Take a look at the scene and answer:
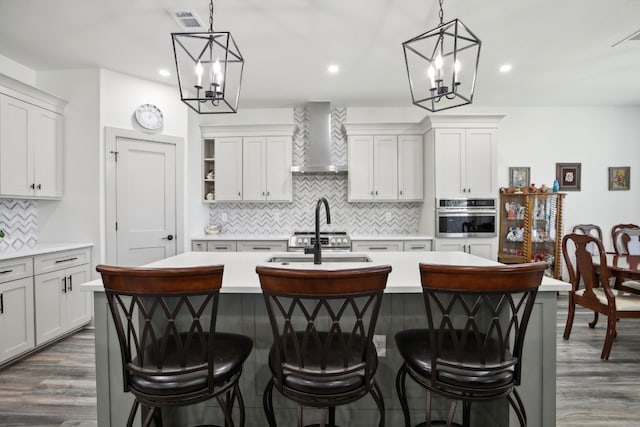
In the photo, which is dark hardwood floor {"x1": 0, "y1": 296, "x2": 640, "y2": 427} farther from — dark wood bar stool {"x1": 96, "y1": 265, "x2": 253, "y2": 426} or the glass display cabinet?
the glass display cabinet

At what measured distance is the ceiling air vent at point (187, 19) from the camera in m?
2.51

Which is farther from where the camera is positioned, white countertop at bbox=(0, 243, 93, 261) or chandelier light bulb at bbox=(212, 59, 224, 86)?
white countertop at bbox=(0, 243, 93, 261)

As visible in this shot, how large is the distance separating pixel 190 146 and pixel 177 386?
3806 mm

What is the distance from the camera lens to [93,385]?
2350mm

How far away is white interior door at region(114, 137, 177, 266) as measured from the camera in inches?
144

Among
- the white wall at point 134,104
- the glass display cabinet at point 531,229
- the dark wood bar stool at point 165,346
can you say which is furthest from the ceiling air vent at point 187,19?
the glass display cabinet at point 531,229

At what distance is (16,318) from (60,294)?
0.42 meters

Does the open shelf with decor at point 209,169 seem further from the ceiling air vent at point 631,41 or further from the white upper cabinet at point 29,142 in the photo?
the ceiling air vent at point 631,41

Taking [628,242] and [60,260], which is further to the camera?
[628,242]

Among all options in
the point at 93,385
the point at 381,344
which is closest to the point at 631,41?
the point at 381,344

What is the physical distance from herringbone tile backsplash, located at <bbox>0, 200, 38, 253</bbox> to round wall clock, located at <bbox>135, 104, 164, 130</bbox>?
1432 mm

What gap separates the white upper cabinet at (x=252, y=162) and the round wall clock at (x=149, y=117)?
2.48 feet

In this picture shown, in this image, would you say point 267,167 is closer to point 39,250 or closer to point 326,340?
point 39,250

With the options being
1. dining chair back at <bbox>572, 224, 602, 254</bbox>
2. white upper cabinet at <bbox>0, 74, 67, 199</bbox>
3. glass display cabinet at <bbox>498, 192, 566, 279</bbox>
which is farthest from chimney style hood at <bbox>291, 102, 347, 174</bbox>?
dining chair back at <bbox>572, 224, 602, 254</bbox>
